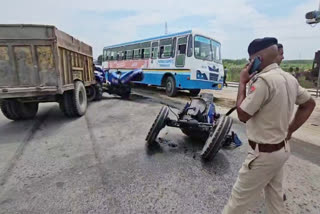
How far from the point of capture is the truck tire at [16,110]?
5.57 meters

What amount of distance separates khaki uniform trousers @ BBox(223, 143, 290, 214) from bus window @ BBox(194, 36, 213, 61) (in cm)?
821

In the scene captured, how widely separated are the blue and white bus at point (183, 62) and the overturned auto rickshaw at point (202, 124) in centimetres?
529

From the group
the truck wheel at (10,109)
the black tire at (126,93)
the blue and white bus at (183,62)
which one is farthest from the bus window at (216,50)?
the truck wheel at (10,109)

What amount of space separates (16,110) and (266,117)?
6.26 meters

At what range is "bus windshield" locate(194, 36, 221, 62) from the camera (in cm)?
943

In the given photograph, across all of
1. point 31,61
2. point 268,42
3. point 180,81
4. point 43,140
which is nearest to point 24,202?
point 43,140

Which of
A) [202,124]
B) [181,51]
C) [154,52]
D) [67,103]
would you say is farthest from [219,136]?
[154,52]

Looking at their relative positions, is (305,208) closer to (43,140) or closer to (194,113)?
(194,113)

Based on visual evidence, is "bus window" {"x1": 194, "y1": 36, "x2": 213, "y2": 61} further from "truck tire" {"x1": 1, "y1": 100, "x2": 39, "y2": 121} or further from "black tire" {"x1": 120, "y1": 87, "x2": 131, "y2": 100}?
"truck tire" {"x1": 1, "y1": 100, "x2": 39, "y2": 121}

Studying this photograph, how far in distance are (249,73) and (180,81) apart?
8.41 m

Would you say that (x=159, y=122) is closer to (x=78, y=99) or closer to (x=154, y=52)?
(x=78, y=99)

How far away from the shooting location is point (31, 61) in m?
4.77

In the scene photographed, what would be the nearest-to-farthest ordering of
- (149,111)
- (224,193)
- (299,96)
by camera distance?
(299,96)
(224,193)
(149,111)

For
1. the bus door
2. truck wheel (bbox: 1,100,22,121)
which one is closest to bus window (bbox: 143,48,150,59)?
the bus door
